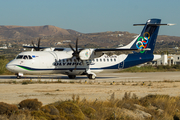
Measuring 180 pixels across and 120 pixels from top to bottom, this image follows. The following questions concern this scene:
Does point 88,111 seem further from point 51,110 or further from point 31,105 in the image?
point 31,105

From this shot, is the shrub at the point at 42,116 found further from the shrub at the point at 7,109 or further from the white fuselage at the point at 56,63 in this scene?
the white fuselage at the point at 56,63

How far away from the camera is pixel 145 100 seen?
14875 mm

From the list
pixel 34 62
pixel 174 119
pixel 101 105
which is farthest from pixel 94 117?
pixel 34 62

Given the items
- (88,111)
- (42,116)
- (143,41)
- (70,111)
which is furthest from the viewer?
(143,41)

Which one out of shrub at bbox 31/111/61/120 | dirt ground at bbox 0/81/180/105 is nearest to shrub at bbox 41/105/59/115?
shrub at bbox 31/111/61/120

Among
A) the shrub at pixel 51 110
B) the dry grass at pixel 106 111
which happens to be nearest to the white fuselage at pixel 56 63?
the dry grass at pixel 106 111

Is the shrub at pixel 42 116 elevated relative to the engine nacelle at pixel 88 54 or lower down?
lower down

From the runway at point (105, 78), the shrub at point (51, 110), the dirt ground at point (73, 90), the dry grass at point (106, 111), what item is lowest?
the runway at point (105, 78)

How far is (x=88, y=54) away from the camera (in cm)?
3169

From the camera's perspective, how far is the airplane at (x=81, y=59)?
97.8 feet

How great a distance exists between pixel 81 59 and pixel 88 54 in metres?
1.10

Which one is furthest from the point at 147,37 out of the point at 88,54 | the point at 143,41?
the point at 88,54

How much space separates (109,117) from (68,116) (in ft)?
6.44

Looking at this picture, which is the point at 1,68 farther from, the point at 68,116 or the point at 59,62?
the point at 68,116
